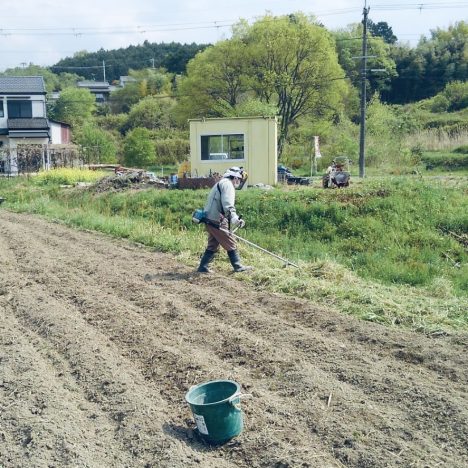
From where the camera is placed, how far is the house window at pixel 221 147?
2277 centimetres

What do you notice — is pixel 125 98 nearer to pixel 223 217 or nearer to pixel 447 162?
pixel 447 162

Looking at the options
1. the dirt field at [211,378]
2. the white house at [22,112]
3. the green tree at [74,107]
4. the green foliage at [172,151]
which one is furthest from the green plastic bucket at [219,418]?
the green tree at [74,107]

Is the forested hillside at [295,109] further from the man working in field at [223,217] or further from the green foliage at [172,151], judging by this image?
the man working in field at [223,217]

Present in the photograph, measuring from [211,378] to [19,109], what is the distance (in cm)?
3846

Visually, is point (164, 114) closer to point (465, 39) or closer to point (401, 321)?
point (465, 39)

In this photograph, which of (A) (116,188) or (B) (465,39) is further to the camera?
(B) (465,39)

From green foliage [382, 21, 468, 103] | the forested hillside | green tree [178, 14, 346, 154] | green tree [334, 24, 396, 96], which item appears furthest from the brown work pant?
green foliage [382, 21, 468, 103]

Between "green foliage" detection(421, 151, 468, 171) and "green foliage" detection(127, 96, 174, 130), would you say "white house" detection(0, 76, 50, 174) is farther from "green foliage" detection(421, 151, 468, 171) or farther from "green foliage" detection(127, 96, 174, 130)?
"green foliage" detection(421, 151, 468, 171)

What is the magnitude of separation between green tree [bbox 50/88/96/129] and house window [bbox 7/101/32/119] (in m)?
12.9

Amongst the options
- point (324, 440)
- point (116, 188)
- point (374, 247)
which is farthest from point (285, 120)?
point (324, 440)

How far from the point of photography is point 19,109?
40969 mm

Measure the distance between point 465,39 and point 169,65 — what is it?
32.6 m

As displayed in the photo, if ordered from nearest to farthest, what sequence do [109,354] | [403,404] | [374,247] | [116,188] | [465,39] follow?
[403,404] → [109,354] → [374,247] → [116,188] → [465,39]

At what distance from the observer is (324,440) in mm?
4875
